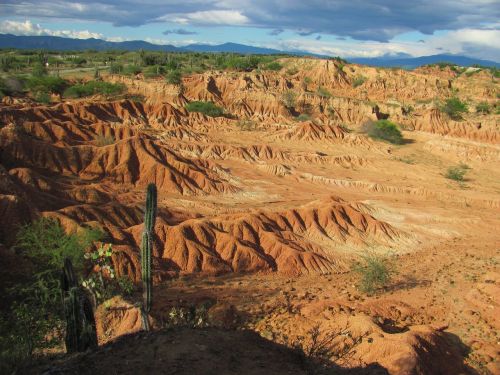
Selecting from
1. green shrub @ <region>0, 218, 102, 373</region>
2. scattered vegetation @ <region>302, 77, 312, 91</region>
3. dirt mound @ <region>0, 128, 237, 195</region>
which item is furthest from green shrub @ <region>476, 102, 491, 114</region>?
green shrub @ <region>0, 218, 102, 373</region>

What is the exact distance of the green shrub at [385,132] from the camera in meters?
56.3

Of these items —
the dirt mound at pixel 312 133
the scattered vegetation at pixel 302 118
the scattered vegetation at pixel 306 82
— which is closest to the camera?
the dirt mound at pixel 312 133

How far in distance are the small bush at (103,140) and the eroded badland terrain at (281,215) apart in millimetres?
212

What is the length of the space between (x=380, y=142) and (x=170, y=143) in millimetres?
25446

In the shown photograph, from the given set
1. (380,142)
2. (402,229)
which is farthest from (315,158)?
(402,229)

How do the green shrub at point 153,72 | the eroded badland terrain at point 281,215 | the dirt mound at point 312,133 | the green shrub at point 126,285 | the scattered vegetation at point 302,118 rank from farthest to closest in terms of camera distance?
the green shrub at point 153,72 → the scattered vegetation at point 302,118 → the dirt mound at point 312,133 → the green shrub at point 126,285 → the eroded badland terrain at point 281,215

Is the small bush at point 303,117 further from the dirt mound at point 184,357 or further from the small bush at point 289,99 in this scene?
the dirt mound at point 184,357

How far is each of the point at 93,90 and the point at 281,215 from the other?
43.9 meters

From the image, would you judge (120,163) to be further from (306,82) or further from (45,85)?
(306,82)

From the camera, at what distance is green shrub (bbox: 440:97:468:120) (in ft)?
220

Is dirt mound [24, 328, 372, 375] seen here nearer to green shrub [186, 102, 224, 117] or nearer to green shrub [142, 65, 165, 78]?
green shrub [186, 102, 224, 117]

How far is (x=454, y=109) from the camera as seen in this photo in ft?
223

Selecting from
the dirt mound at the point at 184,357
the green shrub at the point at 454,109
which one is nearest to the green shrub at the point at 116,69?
the green shrub at the point at 454,109

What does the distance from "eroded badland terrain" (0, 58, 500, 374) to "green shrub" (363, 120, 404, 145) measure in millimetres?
2158
